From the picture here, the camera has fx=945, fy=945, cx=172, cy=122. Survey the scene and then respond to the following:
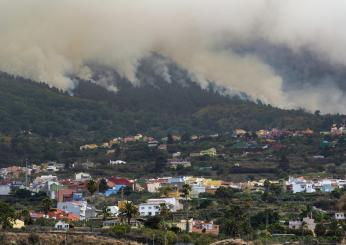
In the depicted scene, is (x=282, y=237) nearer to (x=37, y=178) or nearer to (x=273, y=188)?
(x=273, y=188)

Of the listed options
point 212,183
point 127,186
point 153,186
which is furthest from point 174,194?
point 212,183

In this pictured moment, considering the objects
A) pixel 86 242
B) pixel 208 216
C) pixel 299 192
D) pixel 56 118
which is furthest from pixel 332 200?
pixel 56 118

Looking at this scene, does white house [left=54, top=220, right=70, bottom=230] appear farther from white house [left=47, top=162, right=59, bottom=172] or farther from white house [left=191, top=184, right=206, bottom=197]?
white house [left=47, top=162, right=59, bottom=172]

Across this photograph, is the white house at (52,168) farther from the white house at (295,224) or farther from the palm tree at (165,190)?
the white house at (295,224)

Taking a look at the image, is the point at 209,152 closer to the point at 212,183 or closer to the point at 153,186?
the point at 212,183

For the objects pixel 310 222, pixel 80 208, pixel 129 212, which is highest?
pixel 80 208

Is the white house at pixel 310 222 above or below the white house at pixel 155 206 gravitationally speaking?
below

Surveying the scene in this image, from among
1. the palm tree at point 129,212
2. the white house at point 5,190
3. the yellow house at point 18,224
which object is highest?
the white house at point 5,190

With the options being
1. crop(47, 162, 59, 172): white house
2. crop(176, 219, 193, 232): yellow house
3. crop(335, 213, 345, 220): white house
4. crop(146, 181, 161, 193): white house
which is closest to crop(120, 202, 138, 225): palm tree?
crop(176, 219, 193, 232): yellow house

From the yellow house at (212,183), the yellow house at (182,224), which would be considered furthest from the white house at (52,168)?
the yellow house at (182,224)

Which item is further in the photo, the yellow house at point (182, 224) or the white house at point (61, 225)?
the yellow house at point (182, 224)
